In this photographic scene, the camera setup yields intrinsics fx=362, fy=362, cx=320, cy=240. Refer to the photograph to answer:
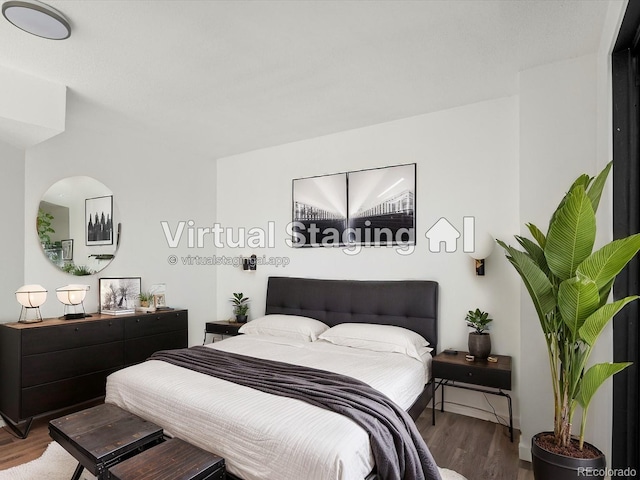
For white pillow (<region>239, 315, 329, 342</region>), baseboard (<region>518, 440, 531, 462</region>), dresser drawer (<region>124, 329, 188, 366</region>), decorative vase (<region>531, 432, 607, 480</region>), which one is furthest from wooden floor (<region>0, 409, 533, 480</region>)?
white pillow (<region>239, 315, 329, 342</region>)

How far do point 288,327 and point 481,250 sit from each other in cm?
191

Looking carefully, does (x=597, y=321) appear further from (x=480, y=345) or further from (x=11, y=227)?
(x=11, y=227)

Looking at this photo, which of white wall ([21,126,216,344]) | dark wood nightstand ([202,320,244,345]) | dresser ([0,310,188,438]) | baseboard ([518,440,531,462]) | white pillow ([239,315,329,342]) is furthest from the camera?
dark wood nightstand ([202,320,244,345])

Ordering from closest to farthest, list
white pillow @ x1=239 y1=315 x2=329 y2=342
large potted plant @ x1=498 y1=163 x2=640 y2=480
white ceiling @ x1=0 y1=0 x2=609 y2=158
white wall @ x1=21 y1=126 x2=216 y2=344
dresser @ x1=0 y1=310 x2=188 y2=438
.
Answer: large potted plant @ x1=498 y1=163 x2=640 y2=480, white ceiling @ x1=0 y1=0 x2=609 y2=158, dresser @ x1=0 y1=310 x2=188 y2=438, white wall @ x1=21 y1=126 x2=216 y2=344, white pillow @ x1=239 y1=315 x2=329 y2=342

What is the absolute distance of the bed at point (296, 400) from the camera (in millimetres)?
Result: 1602

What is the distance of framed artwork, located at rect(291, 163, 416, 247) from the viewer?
140 inches

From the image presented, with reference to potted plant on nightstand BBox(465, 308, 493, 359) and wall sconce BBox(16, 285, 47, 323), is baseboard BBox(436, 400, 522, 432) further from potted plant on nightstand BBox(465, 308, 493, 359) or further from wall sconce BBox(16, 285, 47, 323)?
wall sconce BBox(16, 285, 47, 323)

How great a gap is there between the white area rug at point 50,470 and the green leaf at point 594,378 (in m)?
0.92

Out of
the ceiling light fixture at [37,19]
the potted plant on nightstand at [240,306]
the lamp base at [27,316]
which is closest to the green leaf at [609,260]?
the ceiling light fixture at [37,19]

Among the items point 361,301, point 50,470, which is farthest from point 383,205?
point 50,470

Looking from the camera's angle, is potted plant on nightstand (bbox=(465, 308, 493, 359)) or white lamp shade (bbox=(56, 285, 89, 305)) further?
white lamp shade (bbox=(56, 285, 89, 305))

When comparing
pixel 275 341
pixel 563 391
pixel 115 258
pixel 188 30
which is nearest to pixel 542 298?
pixel 563 391

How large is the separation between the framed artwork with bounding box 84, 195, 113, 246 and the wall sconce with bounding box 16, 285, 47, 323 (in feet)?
2.40

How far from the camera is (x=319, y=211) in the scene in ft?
13.5
